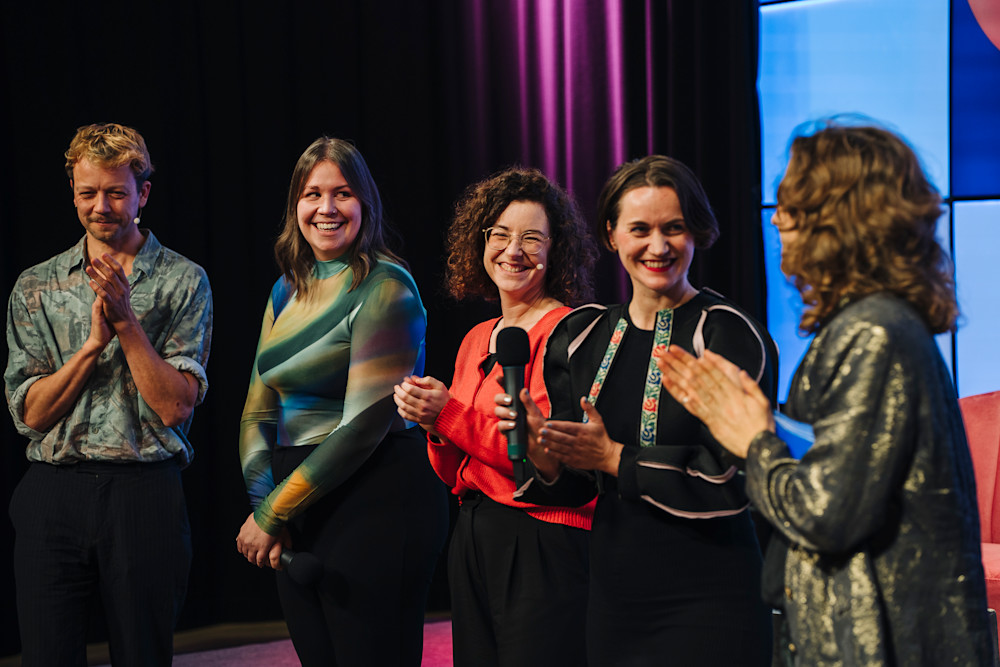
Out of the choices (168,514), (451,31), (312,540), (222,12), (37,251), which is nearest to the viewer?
(312,540)

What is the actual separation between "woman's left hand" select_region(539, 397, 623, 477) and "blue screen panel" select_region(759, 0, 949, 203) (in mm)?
2859

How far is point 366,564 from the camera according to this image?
2.10 m

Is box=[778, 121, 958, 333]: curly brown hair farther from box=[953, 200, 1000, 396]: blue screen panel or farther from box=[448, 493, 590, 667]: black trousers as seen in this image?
box=[953, 200, 1000, 396]: blue screen panel

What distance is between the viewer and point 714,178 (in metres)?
4.25

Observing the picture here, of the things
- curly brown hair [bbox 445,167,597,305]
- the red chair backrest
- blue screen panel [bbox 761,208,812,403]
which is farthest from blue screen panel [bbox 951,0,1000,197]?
curly brown hair [bbox 445,167,597,305]

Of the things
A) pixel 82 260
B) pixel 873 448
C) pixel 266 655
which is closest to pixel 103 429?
pixel 82 260

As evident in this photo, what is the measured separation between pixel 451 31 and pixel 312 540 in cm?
302

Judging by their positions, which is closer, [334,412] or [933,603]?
[933,603]

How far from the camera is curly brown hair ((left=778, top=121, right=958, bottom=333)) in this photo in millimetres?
1209

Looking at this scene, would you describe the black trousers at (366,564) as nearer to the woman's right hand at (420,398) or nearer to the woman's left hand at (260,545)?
the woman's left hand at (260,545)

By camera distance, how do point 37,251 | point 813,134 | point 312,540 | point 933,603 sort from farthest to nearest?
1. point 37,251
2. point 312,540
3. point 813,134
4. point 933,603

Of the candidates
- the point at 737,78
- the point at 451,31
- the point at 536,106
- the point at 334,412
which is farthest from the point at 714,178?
A: the point at 334,412

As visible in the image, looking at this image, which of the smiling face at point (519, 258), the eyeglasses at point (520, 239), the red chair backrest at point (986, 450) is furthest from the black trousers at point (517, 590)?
the red chair backrest at point (986, 450)

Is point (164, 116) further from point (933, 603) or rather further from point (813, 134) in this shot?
point (933, 603)
